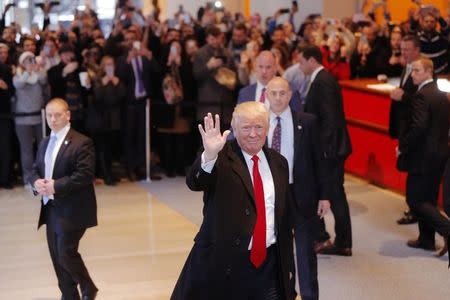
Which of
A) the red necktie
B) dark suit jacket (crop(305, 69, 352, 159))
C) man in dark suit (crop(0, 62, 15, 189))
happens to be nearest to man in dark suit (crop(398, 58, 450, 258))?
dark suit jacket (crop(305, 69, 352, 159))

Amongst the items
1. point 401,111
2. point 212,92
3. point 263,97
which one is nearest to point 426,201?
point 401,111

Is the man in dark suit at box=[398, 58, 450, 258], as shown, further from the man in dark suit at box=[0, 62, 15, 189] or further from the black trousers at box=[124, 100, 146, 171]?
the man in dark suit at box=[0, 62, 15, 189]

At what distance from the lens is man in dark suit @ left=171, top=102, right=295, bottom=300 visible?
15.5ft

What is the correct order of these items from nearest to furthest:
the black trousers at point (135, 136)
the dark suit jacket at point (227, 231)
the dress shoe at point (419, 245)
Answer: the dark suit jacket at point (227, 231) < the dress shoe at point (419, 245) < the black trousers at point (135, 136)

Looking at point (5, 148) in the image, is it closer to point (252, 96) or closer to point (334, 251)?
point (252, 96)

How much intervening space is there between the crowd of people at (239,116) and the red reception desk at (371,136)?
59 centimetres

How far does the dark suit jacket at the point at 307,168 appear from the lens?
6.24 meters

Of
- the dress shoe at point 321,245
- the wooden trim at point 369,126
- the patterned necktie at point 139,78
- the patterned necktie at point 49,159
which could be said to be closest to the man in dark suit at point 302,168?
the patterned necktie at point 49,159

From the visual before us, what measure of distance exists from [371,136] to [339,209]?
3.26 metres

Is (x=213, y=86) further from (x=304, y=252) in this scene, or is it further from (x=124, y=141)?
(x=304, y=252)

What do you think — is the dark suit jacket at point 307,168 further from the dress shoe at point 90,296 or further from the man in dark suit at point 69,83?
the man in dark suit at point 69,83

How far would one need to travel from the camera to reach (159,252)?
27.4 feet

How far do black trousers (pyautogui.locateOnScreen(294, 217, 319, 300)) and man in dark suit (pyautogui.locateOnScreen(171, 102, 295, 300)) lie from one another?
1.54 meters

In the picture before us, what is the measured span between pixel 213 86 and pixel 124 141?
144cm
